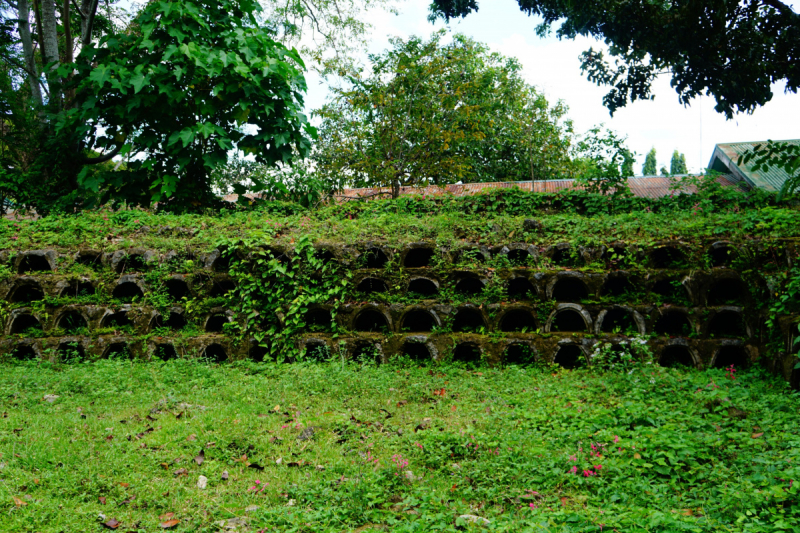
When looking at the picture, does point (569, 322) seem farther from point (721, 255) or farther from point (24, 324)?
point (24, 324)

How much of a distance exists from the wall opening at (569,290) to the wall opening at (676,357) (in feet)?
4.29

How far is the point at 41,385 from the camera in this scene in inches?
255

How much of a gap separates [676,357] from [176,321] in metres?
7.05

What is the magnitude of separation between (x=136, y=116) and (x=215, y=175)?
7.29 feet

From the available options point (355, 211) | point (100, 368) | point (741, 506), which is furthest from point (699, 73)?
point (100, 368)

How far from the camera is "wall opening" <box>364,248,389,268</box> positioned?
26.3 feet

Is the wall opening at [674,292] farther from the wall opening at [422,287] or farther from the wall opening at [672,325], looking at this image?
the wall opening at [422,287]

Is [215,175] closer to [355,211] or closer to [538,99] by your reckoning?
[355,211]

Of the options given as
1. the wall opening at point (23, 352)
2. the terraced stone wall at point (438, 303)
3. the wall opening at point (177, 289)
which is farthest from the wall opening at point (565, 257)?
the wall opening at point (23, 352)

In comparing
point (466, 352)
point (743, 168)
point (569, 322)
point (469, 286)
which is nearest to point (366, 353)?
point (466, 352)

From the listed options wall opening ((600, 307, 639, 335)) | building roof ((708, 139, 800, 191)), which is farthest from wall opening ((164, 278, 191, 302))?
building roof ((708, 139, 800, 191))

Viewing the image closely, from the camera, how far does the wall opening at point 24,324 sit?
8.17 metres

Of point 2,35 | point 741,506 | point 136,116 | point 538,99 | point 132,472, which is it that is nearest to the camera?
point 741,506

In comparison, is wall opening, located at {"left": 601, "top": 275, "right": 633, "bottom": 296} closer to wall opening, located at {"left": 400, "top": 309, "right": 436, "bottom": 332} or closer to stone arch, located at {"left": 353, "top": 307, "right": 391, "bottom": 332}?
wall opening, located at {"left": 400, "top": 309, "right": 436, "bottom": 332}
